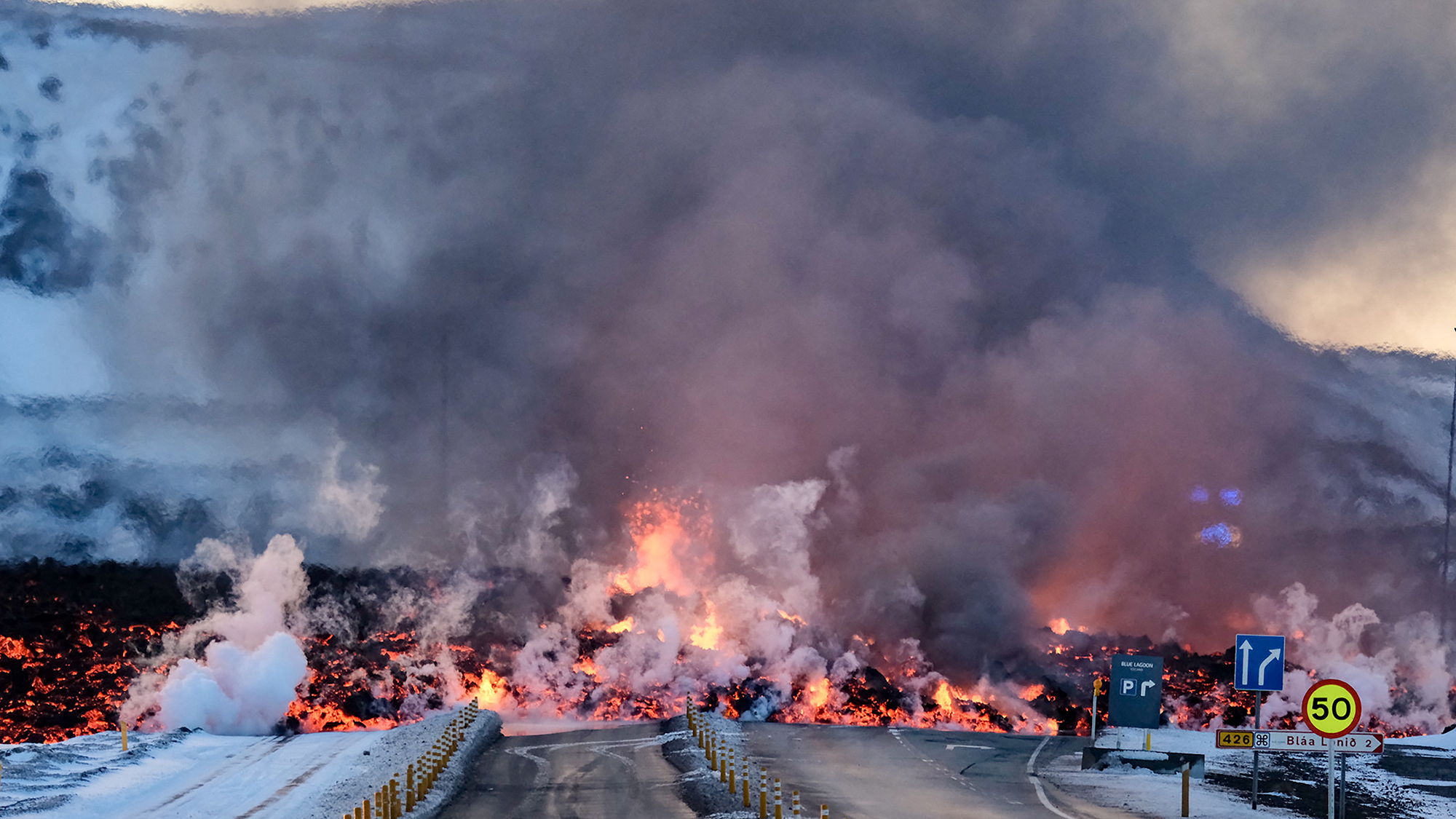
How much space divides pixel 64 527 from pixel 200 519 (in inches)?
265

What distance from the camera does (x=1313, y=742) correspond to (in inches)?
894

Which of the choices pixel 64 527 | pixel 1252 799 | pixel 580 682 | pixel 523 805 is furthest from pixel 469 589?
pixel 1252 799

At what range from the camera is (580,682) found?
73.8 metres

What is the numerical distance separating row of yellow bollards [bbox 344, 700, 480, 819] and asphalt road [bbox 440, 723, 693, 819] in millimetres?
1001

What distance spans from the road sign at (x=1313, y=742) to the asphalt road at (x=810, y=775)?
9516 millimetres

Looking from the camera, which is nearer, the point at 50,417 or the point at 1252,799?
the point at 1252,799

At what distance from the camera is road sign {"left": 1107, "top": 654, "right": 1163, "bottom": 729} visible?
145ft

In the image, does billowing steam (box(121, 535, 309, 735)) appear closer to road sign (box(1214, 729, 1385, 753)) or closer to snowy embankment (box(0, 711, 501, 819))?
snowy embankment (box(0, 711, 501, 819))

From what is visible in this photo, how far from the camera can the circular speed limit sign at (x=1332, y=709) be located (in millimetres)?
20156

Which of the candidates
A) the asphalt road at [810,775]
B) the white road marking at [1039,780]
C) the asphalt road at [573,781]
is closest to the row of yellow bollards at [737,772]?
the asphalt road at [810,775]

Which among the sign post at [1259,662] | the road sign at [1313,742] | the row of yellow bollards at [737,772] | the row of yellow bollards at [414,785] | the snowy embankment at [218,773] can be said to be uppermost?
the sign post at [1259,662]

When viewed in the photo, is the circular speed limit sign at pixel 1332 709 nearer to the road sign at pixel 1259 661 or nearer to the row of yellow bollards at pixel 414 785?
the road sign at pixel 1259 661

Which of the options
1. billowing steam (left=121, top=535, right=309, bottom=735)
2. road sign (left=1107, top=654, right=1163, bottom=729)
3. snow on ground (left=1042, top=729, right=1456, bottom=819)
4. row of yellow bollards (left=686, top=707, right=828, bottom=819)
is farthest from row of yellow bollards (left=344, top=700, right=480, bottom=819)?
road sign (left=1107, top=654, right=1163, bottom=729)

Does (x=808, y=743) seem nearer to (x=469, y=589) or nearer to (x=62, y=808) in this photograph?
(x=62, y=808)
